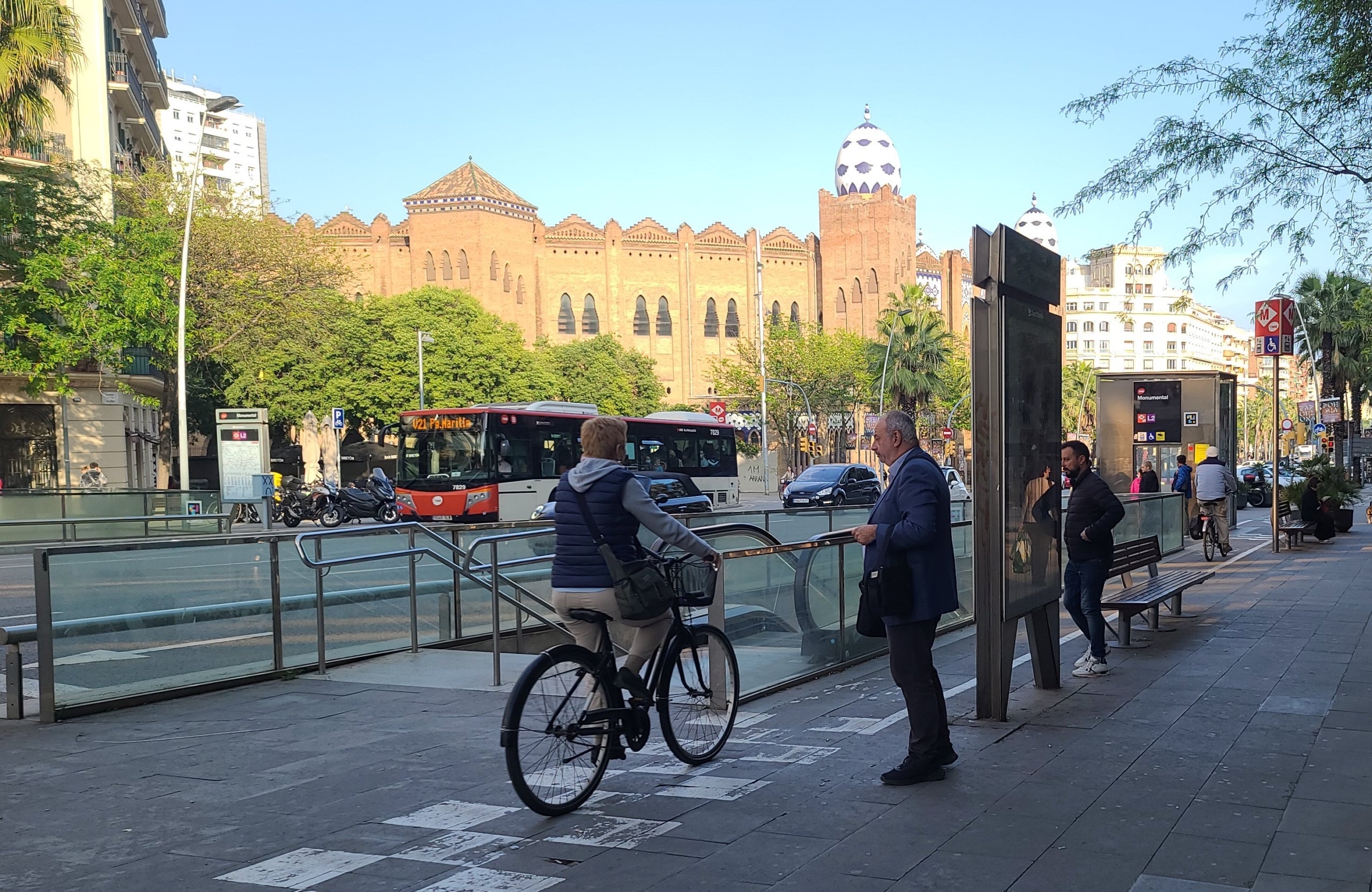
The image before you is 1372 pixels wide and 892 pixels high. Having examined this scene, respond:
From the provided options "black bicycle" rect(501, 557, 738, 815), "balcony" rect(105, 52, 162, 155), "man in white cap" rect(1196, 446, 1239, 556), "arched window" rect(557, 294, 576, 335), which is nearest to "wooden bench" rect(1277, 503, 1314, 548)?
"man in white cap" rect(1196, 446, 1239, 556)

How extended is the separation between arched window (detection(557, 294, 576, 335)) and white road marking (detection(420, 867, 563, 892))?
283 ft

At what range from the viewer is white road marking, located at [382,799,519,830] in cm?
545

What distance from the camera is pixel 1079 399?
4609 inches

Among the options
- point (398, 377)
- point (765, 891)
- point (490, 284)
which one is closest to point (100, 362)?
point (398, 377)

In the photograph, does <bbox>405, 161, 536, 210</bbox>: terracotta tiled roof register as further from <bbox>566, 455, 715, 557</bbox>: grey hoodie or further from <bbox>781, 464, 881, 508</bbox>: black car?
<bbox>566, 455, 715, 557</bbox>: grey hoodie

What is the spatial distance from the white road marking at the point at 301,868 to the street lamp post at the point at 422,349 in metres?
47.9

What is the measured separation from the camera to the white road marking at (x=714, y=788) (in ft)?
19.1

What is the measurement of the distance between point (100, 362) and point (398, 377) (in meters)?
23.5

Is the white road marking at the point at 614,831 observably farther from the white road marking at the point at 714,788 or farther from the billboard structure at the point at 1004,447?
the billboard structure at the point at 1004,447

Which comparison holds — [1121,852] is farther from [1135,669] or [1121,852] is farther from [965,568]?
[965,568]

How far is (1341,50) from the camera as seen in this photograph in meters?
10.7

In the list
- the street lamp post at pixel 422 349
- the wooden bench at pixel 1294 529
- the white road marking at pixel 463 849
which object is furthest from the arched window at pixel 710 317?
the white road marking at pixel 463 849

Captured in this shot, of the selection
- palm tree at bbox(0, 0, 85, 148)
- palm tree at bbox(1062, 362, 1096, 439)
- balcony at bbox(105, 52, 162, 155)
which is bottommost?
palm tree at bbox(1062, 362, 1096, 439)

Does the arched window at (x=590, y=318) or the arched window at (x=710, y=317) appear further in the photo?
the arched window at (x=710, y=317)
